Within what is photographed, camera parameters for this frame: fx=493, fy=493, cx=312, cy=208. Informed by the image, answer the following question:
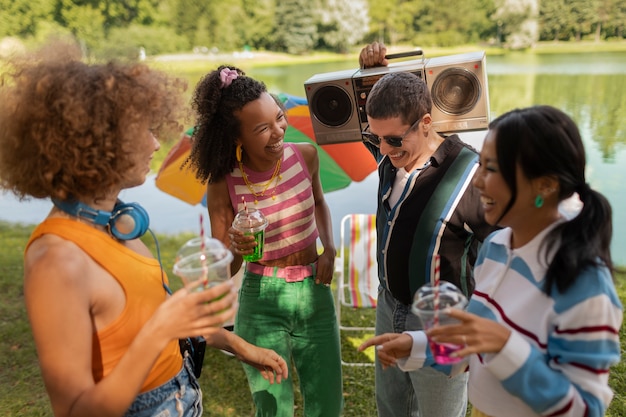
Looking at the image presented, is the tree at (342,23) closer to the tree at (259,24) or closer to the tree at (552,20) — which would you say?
the tree at (259,24)

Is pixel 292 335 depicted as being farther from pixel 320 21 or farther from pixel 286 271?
pixel 320 21

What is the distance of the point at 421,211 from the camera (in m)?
1.80

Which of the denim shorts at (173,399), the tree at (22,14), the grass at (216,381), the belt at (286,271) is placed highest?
the tree at (22,14)

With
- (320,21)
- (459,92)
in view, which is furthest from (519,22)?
(459,92)

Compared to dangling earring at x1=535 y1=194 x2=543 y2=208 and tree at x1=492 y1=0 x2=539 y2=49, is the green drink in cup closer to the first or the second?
dangling earring at x1=535 y1=194 x2=543 y2=208

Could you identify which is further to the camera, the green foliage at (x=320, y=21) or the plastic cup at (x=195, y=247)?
the green foliage at (x=320, y=21)

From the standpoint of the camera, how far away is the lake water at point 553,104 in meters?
8.49

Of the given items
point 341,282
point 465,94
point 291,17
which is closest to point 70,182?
point 465,94

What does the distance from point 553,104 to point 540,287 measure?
419 inches

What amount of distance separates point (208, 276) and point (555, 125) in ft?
2.86

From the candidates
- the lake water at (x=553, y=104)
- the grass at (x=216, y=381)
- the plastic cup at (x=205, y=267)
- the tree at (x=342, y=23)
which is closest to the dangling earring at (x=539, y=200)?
the plastic cup at (x=205, y=267)

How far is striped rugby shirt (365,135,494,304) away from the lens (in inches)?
69.1

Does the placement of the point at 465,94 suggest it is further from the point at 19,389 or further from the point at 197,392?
the point at 19,389

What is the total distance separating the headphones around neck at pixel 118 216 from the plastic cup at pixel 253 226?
585 millimetres
